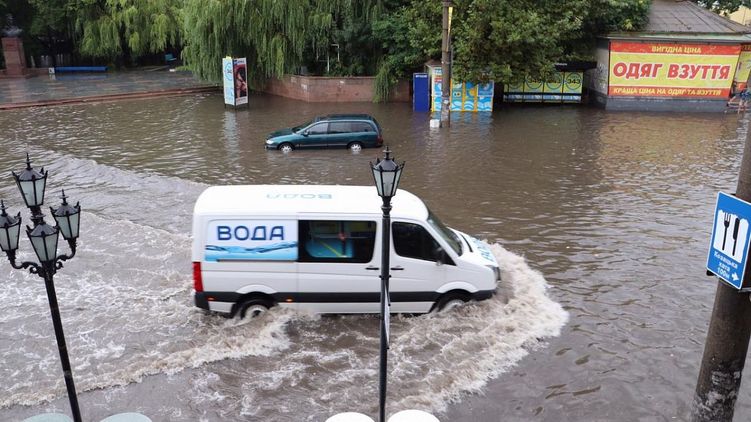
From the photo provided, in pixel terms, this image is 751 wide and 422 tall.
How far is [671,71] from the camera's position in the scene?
2808 centimetres

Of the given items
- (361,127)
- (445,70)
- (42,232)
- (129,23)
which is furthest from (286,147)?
(129,23)

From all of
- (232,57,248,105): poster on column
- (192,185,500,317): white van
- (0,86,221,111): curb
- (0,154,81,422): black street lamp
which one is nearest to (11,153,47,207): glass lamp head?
(0,154,81,422): black street lamp

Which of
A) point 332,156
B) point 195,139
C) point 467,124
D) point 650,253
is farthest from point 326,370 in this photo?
point 467,124

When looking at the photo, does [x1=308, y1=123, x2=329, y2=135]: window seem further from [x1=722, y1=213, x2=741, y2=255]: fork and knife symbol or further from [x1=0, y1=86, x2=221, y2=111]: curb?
[x1=0, y1=86, x2=221, y2=111]: curb

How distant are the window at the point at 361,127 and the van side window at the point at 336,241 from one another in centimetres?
1158

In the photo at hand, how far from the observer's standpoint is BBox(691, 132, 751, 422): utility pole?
538cm

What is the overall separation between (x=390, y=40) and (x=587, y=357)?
963 inches

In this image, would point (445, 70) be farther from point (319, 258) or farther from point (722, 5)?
point (722, 5)

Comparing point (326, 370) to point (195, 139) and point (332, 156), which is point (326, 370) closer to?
point (332, 156)

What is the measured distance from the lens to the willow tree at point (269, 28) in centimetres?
3020

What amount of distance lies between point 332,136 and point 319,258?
11567 mm

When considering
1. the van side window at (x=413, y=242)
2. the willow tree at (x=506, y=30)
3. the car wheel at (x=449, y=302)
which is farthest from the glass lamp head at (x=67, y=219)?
the willow tree at (x=506, y=30)

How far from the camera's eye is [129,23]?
39938 mm

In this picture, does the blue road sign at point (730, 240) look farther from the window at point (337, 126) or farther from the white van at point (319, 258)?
the window at point (337, 126)
